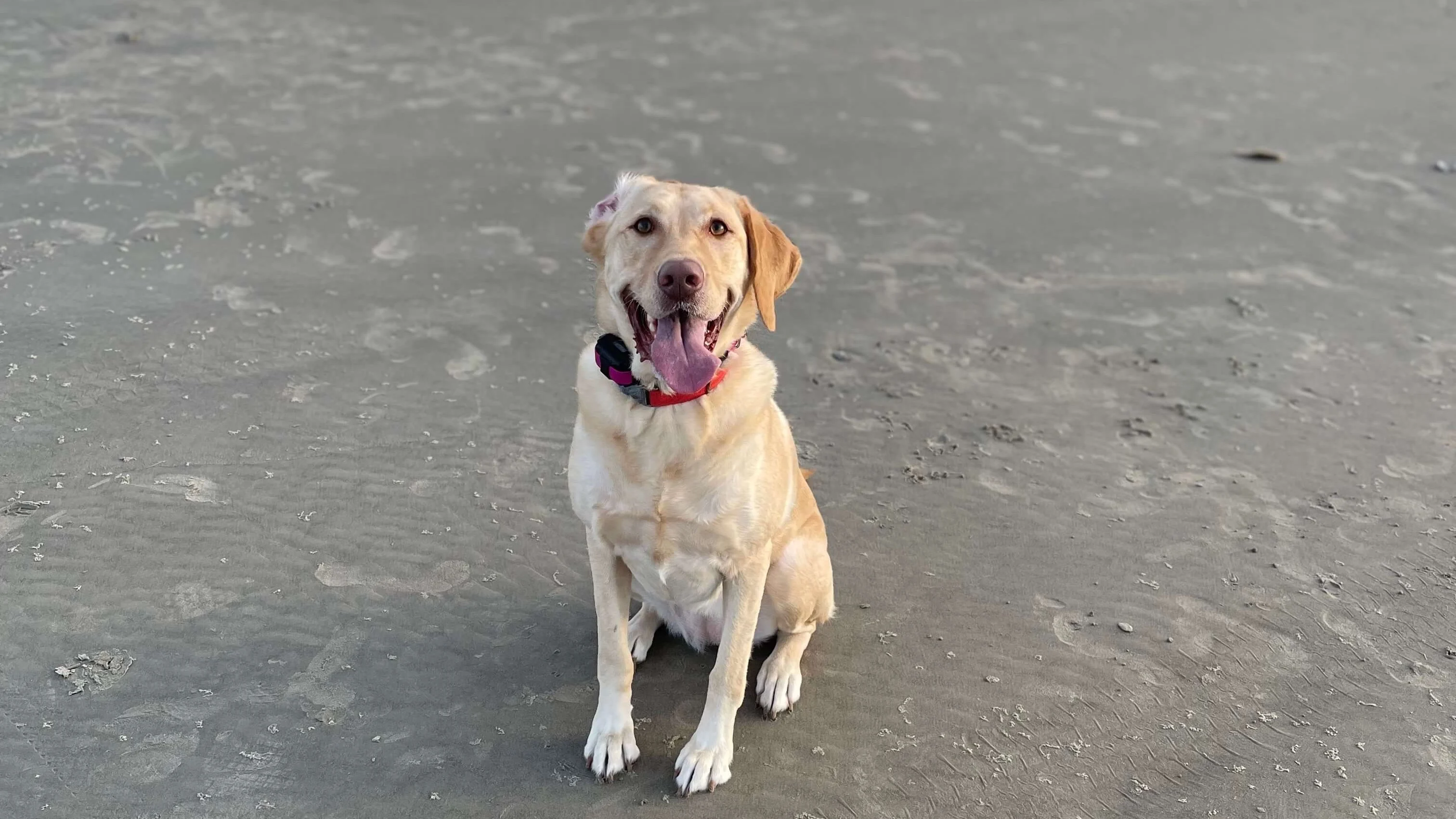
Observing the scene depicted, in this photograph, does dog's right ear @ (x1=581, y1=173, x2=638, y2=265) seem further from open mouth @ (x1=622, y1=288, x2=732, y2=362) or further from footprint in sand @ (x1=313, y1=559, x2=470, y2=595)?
footprint in sand @ (x1=313, y1=559, x2=470, y2=595)

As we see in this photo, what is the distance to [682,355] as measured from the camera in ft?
10.1

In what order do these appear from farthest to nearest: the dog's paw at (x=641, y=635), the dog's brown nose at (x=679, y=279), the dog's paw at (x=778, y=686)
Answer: the dog's paw at (x=641, y=635)
the dog's paw at (x=778, y=686)
the dog's brown nose at (x=679, y=279)

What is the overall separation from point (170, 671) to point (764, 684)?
1.96m

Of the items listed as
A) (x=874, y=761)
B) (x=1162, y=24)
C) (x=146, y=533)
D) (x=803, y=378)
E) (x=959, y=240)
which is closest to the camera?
(x=874, y=761)

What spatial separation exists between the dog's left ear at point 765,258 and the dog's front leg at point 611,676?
34.8 inches

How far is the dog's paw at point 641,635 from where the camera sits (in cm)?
376

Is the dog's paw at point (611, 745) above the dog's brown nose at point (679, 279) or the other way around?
the other way around

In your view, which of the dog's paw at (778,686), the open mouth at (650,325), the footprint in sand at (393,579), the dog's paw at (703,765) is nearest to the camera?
the open mouth at (650,325)

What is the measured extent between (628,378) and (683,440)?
0.80ft

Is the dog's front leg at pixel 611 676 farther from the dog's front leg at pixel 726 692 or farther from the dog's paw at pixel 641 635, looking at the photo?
the dog's paw at pixel 641 635

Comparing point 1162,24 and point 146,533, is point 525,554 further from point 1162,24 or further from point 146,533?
point 1162,24

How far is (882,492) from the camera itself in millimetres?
4852

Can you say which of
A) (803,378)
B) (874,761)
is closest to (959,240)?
(803,378)

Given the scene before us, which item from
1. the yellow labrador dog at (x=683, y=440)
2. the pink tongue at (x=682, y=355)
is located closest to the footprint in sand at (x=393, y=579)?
the yellow labrador dog at (x=683, y=440)
